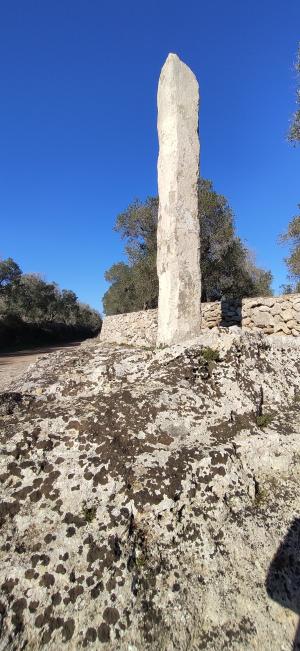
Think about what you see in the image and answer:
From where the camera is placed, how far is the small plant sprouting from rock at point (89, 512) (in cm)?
197

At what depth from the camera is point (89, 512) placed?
2.01 metres

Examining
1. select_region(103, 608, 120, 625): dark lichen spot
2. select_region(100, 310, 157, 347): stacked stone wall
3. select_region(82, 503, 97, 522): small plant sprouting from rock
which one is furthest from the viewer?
select_region(100, 310, 157, 347): stacked stone wall

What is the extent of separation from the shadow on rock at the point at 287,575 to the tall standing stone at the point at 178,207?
4902mm

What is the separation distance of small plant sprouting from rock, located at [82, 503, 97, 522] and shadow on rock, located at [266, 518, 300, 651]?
100 centimetres

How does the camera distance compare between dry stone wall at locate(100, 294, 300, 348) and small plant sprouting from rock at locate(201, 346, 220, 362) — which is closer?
small plant sprouting from rock at locate(201, 346, 220, 362)

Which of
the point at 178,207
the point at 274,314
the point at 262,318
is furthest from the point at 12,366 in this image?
the point at 178,207

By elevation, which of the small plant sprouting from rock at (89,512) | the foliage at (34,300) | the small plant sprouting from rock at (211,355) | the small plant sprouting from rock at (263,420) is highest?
the foliage at (34,300)

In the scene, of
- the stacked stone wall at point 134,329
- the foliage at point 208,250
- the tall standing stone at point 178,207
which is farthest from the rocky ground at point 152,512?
the foliage at point 208,250

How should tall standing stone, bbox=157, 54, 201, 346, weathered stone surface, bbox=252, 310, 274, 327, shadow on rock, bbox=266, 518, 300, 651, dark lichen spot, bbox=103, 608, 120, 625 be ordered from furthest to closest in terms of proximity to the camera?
weathered stone surface, bbox=252, 310, 274, 327, tall standing stone, bbox=157, 54, 201, 346, shadow on rock, bbox=266, 518, 300, 651, dark lichen spot, bbox=103, 608, 120, 625

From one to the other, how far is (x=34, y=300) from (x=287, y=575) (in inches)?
1490

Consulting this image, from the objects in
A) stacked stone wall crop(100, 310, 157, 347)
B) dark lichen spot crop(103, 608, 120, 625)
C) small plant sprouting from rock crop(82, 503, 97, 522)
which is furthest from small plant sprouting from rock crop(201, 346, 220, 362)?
stacked stone wall crop(100, 310, 157, 347)

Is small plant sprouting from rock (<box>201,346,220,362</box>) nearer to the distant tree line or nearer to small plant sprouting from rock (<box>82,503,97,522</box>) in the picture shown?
small plant sprouting from rock (<box>82,503,97,522</box>)

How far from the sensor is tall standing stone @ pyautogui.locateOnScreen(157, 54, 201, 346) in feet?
22.8

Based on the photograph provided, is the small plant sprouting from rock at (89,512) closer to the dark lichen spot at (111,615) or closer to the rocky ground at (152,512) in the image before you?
the rocky ground at (152,512)
